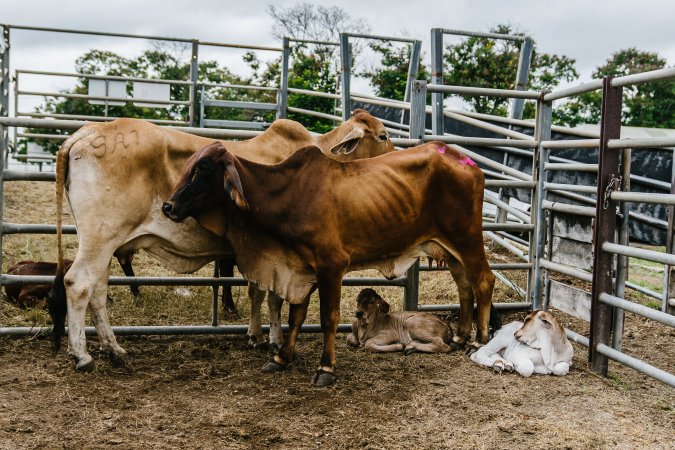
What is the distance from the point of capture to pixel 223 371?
5.16 m

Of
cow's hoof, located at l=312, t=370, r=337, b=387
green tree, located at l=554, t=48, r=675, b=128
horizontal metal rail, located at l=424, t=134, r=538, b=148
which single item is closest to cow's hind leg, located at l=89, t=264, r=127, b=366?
cow's hoof, located at l=312, t=370, r=337, b=387

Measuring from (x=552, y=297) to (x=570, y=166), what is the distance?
3.66ft

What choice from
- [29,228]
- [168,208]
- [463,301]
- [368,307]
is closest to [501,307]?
[463,301]

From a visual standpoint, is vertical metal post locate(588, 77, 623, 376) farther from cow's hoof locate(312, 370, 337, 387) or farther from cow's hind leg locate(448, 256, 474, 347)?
cow's hoof locate(312, 370, 337, 387)

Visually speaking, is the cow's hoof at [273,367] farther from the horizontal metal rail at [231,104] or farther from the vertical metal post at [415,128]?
the horizontal metal rail at [231,104]

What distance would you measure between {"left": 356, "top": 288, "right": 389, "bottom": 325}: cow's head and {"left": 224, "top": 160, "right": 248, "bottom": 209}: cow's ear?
4.77ft

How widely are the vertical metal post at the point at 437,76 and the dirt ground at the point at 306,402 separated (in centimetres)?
335

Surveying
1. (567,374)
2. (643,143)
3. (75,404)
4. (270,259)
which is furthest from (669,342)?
(75,404)

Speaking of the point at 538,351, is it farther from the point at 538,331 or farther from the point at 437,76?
the point at 437,76

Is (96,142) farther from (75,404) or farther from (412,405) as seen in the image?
(412,405)

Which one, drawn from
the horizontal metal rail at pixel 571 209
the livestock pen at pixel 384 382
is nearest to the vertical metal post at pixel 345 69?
the livestock pen at pixel 384 382

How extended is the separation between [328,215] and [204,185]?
0.87m

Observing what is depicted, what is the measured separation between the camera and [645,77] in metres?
4.81

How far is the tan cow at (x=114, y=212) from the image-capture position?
4.90 metres
